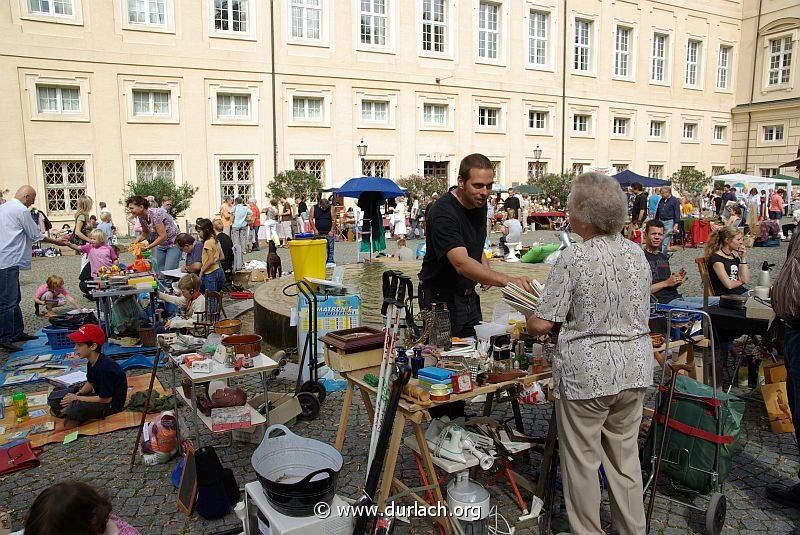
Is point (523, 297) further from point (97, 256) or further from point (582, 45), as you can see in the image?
point (582, 45)

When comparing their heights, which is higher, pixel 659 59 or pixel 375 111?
pixel 659 59

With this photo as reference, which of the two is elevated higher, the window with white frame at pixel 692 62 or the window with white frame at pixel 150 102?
the window with white frame at pixel 692 62

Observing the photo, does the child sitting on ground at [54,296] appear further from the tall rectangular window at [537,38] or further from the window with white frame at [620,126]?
the window with white frame at [620,126]

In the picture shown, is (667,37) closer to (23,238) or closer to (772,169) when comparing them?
(772,169)

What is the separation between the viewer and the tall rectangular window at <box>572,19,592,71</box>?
31.7 meters

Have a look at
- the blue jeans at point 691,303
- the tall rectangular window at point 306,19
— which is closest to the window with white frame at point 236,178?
the tall rectangular window at point 306,19

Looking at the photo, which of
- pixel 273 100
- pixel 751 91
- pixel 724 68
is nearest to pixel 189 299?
pixel 273 100

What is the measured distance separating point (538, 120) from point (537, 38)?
13.7 ft

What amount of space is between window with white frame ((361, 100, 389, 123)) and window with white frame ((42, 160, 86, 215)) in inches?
449

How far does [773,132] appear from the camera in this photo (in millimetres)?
36188

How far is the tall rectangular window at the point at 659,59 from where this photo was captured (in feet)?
113

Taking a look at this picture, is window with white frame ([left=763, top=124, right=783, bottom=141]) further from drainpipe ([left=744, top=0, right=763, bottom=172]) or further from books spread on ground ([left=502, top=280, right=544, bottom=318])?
books spread on ground ([left=502, top=280, right=544, bottom=318])

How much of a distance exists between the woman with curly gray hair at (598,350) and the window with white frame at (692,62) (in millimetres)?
38359

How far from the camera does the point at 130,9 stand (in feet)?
70.7
